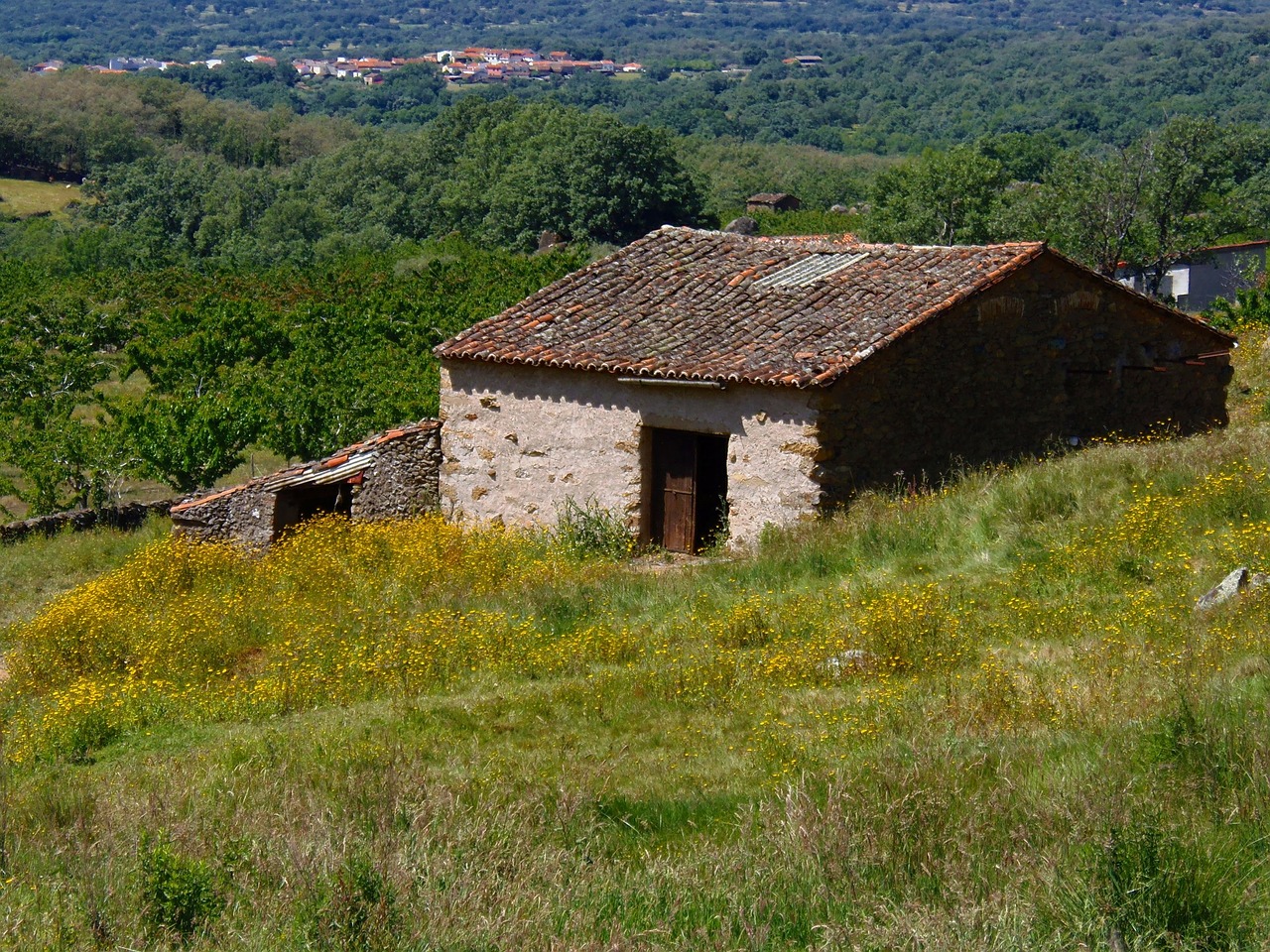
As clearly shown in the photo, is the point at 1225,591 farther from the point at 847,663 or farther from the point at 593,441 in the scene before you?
the point at 593,441

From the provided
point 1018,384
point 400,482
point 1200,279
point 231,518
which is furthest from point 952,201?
point 231,518

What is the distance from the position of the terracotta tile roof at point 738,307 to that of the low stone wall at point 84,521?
19.8ft

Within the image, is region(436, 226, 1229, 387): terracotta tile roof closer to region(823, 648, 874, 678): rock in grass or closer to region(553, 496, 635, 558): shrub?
region(553, 496, 635, 558): shrub

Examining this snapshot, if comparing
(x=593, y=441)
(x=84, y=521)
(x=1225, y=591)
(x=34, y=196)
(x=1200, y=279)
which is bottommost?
(x=34, y=196)

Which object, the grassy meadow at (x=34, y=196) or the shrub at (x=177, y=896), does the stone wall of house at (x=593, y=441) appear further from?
the grassy meadow at (x=34, y=196)

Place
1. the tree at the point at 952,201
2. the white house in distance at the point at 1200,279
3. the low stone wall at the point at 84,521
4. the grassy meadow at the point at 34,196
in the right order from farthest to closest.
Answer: the grassy meadow at the point at 34,196, the tree at the point at 952,201, the white house in distance at the point at 1200,279, the low stone wall at the point at 84,521

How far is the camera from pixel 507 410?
53.9 ft

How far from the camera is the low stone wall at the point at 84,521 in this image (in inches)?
752

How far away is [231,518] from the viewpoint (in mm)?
16984

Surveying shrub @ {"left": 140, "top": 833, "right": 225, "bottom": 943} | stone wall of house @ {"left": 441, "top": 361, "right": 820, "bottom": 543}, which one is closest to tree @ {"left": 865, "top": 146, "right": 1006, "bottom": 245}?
stone wall of house @ {"left": 441, "top": 361, "right": 820, "bottom": 543}

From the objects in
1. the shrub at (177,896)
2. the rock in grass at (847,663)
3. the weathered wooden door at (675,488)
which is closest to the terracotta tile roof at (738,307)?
the weathered wooden door at (675,488)

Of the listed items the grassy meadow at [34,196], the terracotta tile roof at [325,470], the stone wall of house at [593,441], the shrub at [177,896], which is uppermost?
the shrub at [177,896]

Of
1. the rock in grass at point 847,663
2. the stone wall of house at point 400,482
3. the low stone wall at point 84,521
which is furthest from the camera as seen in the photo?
the low stone wall at point 84,521

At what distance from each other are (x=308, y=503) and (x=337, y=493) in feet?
1.31
